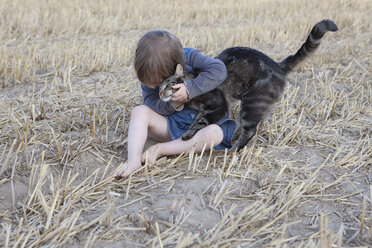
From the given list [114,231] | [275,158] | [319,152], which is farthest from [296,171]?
[114,231]

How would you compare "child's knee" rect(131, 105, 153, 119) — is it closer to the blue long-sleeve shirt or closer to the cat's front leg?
the blue long-sleeve shirt

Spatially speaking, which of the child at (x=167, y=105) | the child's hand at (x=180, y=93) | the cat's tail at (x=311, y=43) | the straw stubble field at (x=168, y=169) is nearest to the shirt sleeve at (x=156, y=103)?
the child at (x=167, y=105)

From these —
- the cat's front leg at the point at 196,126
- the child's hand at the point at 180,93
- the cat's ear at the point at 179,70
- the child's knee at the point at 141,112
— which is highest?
the cat's ear at the point at 179,70

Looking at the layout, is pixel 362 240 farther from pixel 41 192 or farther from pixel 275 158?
pixel 41 192

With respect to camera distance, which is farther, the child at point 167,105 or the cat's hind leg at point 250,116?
the cat's hind leg at point 250,116

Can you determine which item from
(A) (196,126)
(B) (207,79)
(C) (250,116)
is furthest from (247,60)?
(A) (196,126)

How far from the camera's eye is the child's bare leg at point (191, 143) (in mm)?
2635

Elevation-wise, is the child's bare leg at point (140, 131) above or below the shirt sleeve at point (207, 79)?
below

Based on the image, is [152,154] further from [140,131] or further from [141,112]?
[141,112]

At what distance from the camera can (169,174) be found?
2439 mm

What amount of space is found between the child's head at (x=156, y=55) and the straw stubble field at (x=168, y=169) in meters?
0.61

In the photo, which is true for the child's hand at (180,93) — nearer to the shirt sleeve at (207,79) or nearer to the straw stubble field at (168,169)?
the shirt sleeve at (207,79)

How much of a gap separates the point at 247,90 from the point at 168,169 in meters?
0.98

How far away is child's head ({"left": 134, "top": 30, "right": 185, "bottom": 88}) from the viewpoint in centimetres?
243
